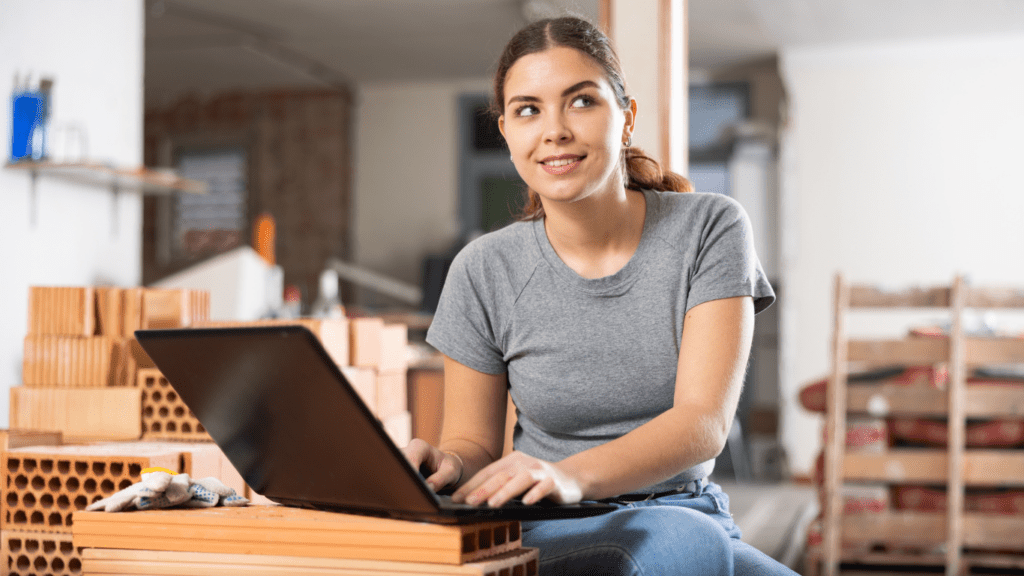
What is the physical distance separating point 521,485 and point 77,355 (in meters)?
1.43

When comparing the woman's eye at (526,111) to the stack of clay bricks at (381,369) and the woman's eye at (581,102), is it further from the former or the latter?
the stack of clay bricks at (381,369)

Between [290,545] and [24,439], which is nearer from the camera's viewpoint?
[290,545]

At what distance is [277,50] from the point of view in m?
6.08

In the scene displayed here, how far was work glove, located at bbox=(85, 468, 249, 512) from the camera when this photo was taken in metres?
0.99

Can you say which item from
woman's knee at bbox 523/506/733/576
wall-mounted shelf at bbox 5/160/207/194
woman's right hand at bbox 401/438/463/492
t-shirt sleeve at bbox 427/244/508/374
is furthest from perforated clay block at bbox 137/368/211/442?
wall-mounted shelf at bbox 5/160/207/194

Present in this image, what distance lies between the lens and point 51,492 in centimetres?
144

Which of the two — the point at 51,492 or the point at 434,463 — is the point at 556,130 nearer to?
the point at 434,463

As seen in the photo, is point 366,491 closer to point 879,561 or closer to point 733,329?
point 733,329

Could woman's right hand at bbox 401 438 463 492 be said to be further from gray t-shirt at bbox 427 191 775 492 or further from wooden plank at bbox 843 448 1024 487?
wooden plank at bbox 843 448 1024 487

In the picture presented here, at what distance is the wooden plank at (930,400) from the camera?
3195 mm

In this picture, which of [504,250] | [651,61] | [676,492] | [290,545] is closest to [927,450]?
[651,61]

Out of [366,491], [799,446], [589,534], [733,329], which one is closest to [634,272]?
[733,329]

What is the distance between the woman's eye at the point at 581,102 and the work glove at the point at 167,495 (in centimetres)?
64

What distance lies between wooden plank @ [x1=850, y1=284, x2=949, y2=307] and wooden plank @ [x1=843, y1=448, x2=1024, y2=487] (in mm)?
519
